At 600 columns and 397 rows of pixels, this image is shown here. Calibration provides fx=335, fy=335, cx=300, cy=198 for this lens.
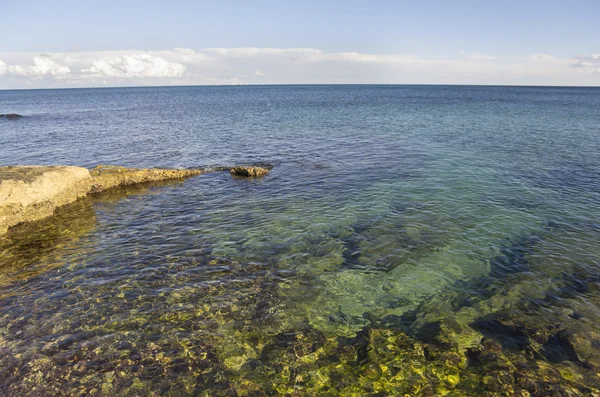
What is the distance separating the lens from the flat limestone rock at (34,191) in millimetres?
Result: 19406

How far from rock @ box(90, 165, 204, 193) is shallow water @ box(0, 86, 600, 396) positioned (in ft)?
4.86

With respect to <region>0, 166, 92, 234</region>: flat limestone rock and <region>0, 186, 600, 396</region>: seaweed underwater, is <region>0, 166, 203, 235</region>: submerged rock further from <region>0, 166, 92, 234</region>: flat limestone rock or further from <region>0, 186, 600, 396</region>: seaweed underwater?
<region>0, 186, 600, 396</region>: seaweed underwater

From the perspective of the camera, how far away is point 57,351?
10305 mm

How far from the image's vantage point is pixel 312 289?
540 inches

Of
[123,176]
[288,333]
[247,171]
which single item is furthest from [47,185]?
[288,333]

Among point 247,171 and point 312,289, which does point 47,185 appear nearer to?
point 247,171

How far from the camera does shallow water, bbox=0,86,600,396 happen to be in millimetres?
9703

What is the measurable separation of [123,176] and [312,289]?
20867 mm

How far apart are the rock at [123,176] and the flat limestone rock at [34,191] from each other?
1690 millimetres

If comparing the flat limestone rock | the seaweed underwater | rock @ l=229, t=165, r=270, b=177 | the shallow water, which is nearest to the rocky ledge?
the flat limestone rock

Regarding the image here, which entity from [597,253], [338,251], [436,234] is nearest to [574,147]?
[597,253]

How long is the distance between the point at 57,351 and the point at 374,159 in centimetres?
3127

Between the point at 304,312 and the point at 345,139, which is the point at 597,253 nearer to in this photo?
the point at 304,312

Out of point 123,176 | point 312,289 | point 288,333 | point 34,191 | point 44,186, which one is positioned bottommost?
point 288,333
